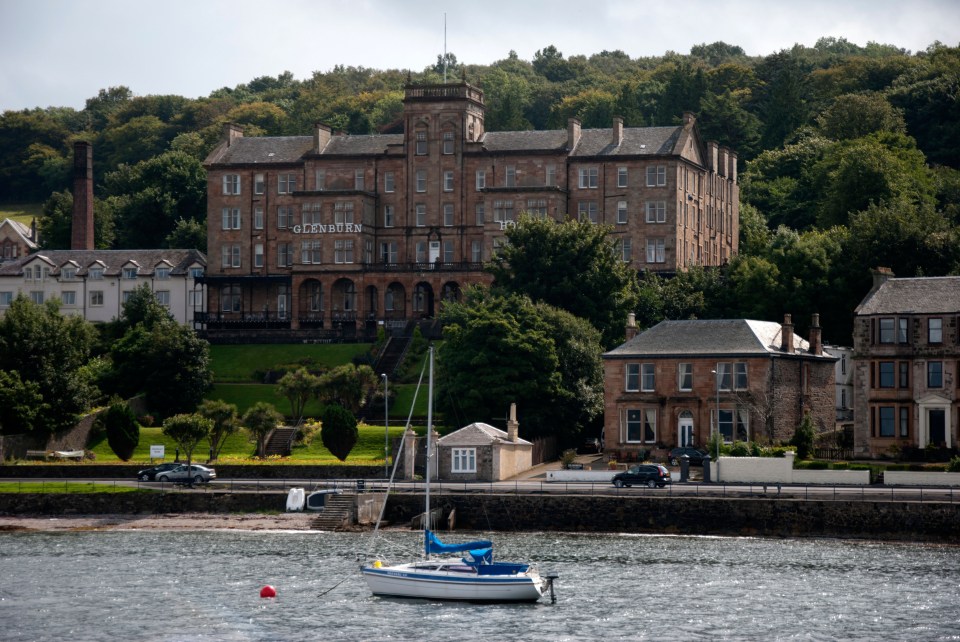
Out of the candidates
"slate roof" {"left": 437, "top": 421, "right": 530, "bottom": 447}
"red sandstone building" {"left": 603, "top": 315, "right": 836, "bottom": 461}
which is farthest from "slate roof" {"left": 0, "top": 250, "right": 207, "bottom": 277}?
"slate roof" {"left": 437, "top": 421, "right": 530, "bottom": 447}

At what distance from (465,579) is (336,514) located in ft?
68.7

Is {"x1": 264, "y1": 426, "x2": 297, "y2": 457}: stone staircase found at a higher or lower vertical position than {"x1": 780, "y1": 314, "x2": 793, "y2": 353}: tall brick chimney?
lower

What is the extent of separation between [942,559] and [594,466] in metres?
29.3

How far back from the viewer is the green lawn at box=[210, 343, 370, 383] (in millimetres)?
129625

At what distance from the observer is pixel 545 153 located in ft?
454

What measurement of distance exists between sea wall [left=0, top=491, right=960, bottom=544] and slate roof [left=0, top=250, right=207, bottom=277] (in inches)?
2263

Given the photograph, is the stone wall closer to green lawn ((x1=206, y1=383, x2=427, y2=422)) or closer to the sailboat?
green lawn ((x1=206, y1=383, x2=427, y2=422))

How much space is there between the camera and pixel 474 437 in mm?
95938

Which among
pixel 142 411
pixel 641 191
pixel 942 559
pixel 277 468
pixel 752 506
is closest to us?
pixel 942 559

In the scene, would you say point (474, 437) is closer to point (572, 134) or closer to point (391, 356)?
point (391, 356)

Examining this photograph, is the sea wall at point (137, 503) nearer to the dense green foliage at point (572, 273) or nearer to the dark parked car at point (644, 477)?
the dark parked car at point (644, 477)

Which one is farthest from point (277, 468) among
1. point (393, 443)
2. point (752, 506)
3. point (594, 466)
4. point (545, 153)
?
point (545, 153)

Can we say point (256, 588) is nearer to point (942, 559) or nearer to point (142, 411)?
A: point (942, 559)

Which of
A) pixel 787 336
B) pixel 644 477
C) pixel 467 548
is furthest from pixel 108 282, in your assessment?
pixel 467 548
